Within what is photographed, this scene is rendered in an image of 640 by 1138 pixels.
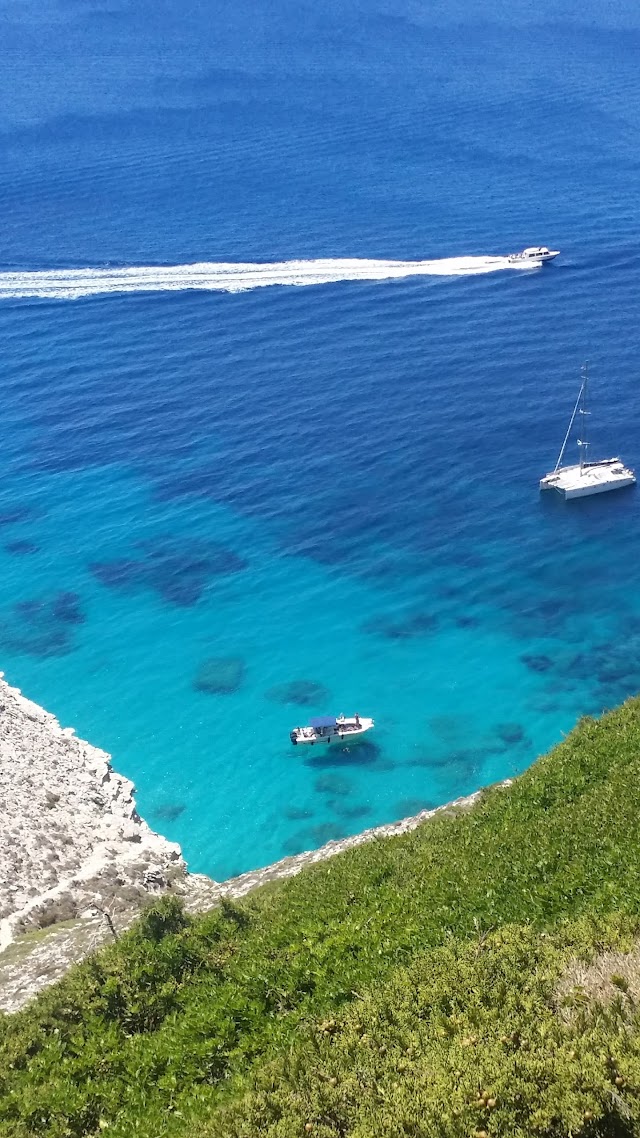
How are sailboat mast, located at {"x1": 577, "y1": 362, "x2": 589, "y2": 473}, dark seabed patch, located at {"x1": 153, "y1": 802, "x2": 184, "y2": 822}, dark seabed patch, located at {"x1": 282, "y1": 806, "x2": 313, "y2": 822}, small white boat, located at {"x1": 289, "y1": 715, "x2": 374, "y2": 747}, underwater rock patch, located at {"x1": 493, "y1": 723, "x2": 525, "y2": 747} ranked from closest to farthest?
dark seabed patch, located at {"x1": 153, "y1": 802, "x2": 184, "y2": 822}, dark seabed patch, located at {"x1": 282, "y1": 806, "x2": 313, "y2": 822}, small white boat, located at {"x1": 289, "y1": 715, "x2": 374, "y2": 747}, underwater rock patch, located at {"x1": 493, "y1": 723, "x2": 525, "y2": 747}, sailboat mast, located at {"x1": 577, "y1": 362, "x2": 589, "y2": 473}

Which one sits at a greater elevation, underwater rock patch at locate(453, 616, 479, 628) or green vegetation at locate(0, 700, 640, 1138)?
green vegetation at locate(0, 700, 640, 1138)

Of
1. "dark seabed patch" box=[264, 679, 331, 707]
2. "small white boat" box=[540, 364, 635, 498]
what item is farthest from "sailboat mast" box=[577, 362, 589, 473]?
"dark seabed patch" box=[264, 679, 331, 707]

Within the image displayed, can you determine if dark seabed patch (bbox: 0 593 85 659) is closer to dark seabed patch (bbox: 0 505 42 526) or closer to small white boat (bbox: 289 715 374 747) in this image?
dark seabed patch (bbox: 0 505 42 526)

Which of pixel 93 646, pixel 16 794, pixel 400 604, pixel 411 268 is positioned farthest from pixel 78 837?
pixel 411 268

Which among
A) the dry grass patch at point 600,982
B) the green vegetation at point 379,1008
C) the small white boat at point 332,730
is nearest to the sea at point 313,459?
the small white boat at point 332,730

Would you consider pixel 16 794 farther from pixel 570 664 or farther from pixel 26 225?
pixel 26 225

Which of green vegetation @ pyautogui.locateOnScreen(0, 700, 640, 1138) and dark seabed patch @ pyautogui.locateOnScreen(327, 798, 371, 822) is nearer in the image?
green vegetation @ pyautogui.locateOnScreen(0, 700, 640, 1138)
